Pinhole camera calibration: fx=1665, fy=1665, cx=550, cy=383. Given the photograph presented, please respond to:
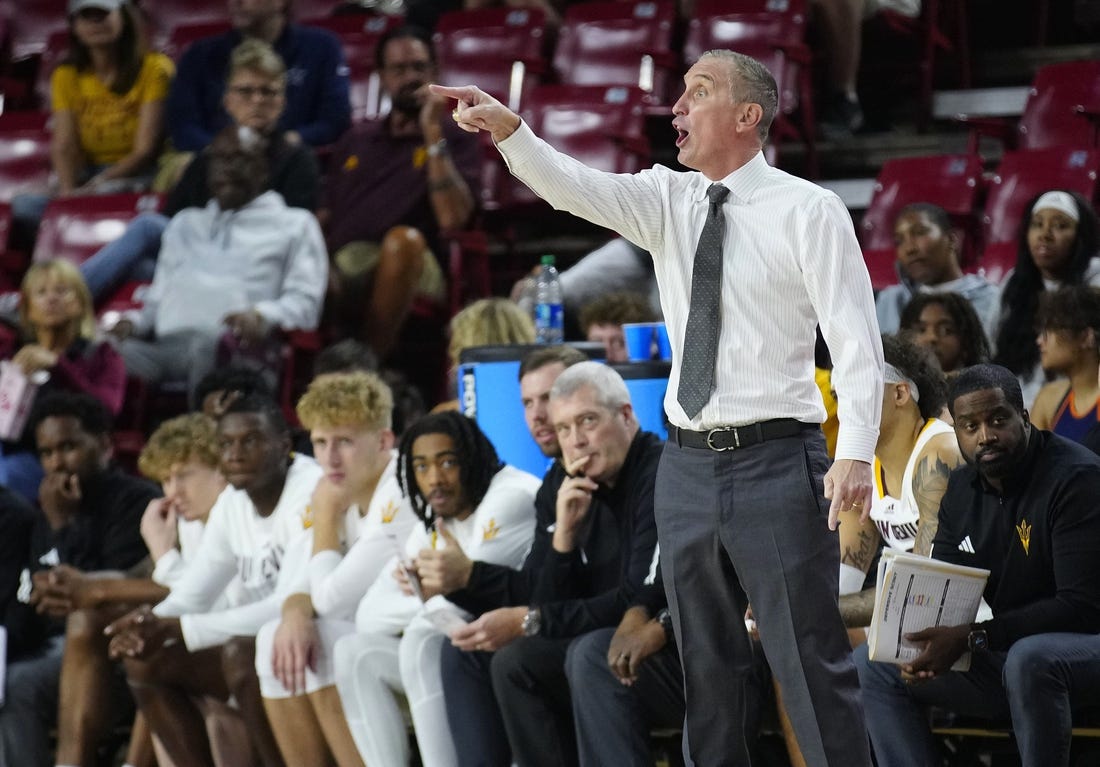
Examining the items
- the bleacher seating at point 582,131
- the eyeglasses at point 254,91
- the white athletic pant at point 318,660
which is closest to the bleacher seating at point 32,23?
the eyeglasses at point 254,91

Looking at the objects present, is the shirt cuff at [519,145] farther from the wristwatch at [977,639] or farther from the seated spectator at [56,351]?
the seated spectator at [56,351]

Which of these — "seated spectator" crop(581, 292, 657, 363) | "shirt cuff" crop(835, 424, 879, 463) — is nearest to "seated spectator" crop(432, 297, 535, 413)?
"seated spectator" crop(581, 292, 657, 363)

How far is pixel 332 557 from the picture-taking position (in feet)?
17.0

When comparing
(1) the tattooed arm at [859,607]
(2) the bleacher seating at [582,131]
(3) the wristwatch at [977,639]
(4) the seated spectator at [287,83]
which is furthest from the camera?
(4) the seated spectator at [287,83]

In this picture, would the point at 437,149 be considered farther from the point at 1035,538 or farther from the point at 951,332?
the point at 1035,538

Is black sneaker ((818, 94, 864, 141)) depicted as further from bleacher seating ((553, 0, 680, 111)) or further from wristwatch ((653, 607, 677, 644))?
wristwatch ((653, 607, 677, 644))

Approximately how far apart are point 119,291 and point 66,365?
901 millimetres

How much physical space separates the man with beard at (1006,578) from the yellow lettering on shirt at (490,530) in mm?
1221

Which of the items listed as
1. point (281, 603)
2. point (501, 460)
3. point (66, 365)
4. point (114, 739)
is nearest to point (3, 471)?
point (66, 365)

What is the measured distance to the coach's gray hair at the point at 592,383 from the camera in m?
4.36

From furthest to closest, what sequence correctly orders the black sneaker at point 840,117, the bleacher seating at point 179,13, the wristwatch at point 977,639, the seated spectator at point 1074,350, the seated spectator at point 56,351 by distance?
the bleacher seating at point 179,13 < the black sneaker at point 840,117 < the seated spectator at point 56,351 < the seated spectator at point 1074,350 < the wristwatch at point 977,639

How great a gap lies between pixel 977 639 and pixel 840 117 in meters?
4.11

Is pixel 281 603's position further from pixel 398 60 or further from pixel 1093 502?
pixel 398 60

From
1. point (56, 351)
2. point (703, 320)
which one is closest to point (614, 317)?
point (56, 351)
